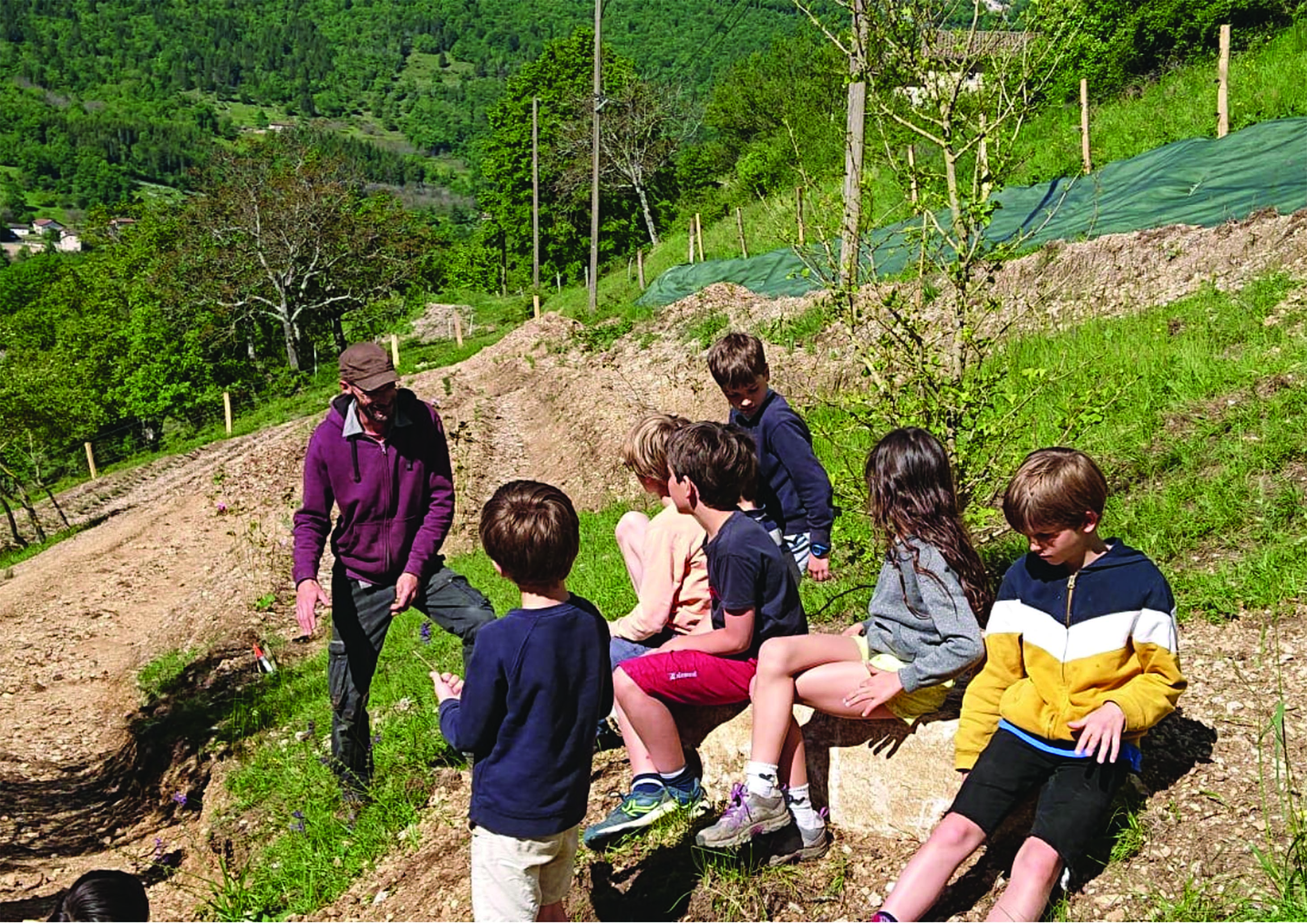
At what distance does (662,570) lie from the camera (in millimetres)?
3791

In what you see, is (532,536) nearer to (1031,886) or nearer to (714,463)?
(714,463)

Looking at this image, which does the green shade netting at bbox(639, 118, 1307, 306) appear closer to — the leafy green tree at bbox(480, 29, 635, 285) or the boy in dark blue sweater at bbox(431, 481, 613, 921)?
the boy in dark blue sweater at bbox(431, 481, 613, 921)

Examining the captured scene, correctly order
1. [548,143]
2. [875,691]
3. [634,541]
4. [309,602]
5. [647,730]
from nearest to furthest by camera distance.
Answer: [875,691] < [647,730] < [309,602] < [634,541] < [548,143]

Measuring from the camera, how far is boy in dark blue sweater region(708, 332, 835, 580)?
4188 millimetres

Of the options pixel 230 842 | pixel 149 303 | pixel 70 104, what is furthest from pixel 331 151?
pixel 70 104

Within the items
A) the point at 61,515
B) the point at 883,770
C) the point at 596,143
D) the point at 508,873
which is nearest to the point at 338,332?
the point at 596,143

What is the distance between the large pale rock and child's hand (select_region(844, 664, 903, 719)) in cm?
35

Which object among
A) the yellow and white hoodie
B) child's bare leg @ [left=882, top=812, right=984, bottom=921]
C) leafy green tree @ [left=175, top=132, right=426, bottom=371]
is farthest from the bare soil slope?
leafy green tree @ [left=175, top=132, right=426, bottom=371]

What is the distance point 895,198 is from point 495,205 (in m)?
34.7

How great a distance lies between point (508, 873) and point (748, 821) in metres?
0.83

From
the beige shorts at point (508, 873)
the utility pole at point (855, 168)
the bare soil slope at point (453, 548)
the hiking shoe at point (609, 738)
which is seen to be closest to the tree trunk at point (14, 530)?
the bare soil slope at point (453, 548)

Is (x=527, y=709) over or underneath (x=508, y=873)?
over

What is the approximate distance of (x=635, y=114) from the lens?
4334 centimetres

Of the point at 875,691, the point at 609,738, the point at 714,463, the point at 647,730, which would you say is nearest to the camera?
the point at 875,691
